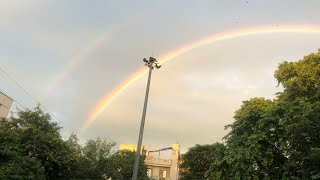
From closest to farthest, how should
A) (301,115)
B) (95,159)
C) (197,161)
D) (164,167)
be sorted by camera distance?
(301,115) < (95,159) < (197,161) < (164,167)

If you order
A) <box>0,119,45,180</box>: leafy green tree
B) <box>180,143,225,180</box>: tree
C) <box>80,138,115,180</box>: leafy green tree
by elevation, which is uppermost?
<box>180,143,225,180</box>: tree

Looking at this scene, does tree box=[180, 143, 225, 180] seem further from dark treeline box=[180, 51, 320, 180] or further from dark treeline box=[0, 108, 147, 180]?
dark treeline box=[180, 51, 320, 180]

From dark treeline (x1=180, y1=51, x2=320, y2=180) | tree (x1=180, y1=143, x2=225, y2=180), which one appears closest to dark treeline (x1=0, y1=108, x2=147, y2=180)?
dark treeline (x1=180, y1=51, x2=320, y2=180)

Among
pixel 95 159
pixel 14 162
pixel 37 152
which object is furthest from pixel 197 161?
pixel 14 162

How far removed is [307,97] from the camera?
Answer: 1141 inches

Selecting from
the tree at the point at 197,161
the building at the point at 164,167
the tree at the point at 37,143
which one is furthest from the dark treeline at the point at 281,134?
the building at the point at 164,167

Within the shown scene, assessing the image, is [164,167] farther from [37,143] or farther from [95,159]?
[37,143]

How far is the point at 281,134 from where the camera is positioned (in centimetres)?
2931

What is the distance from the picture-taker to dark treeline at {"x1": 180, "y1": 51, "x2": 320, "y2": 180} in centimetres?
2516

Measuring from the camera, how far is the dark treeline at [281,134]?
25.2 metres

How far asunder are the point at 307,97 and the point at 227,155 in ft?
25.6

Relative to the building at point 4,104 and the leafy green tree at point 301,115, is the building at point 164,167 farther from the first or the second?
the leafy green tree at point 301,115

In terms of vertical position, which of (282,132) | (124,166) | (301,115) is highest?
(124,166)

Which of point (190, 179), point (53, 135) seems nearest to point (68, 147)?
point (53, 135)
